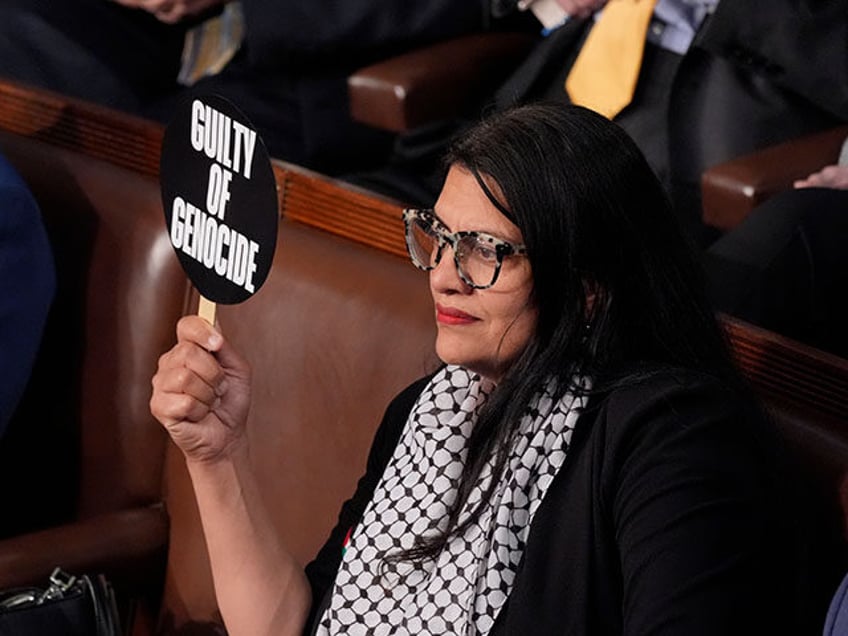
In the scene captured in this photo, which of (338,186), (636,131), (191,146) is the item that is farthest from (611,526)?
(636,131)

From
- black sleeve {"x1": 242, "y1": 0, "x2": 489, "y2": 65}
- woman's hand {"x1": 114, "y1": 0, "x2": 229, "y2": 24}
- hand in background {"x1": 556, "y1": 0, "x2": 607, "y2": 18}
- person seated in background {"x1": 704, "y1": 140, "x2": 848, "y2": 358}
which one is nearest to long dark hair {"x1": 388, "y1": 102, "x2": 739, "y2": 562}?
person seated in background {"x1": 704, "y1": 140, "x2": 848, "y2": 358}

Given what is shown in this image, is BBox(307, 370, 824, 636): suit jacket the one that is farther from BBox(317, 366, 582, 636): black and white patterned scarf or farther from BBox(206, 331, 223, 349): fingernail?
BBox(206, 331, 223, 349): fingernail

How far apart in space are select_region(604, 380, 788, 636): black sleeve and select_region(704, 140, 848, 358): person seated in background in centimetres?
58

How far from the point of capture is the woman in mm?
1187

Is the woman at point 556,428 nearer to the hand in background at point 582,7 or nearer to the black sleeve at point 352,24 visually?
the hand in background at point 582,7

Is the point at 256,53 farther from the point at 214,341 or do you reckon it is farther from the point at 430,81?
the point at 214,341

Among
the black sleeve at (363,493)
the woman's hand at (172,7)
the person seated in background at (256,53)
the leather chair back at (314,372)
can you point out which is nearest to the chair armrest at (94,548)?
the leather chair back at (314,372)

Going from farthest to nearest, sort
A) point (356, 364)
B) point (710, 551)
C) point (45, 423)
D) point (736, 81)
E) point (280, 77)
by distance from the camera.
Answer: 1. point (280, 77)
2. point (736, 81)
3. point (45, 423)
4. point (356, 364)
5. point (710, 551)

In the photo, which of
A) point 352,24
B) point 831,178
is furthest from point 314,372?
point 352,24

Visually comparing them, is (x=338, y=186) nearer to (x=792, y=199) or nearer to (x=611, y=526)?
(x=792, y=199)

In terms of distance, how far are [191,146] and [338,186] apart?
413 mm

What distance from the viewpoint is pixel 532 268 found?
1.28m

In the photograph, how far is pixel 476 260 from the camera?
1306 millimetres

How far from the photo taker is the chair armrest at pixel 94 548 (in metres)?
1.66
